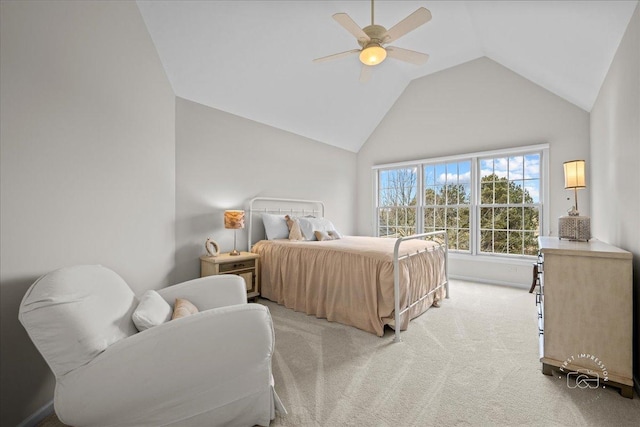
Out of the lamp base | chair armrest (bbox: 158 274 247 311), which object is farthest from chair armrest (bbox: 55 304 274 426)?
the lamp base

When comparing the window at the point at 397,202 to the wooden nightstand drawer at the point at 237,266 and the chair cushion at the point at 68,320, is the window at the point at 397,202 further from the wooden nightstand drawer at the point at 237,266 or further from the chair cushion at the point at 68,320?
the chair cushion at the point at 68,320

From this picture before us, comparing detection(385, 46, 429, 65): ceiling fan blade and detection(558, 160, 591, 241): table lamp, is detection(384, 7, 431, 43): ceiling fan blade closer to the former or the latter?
detection(385, 46, 429, 65): ceiling fan blade

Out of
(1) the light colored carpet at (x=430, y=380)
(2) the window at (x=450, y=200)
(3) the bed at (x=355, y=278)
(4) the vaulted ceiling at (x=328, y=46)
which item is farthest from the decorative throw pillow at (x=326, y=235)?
(2) the window at (x=450, y=200)

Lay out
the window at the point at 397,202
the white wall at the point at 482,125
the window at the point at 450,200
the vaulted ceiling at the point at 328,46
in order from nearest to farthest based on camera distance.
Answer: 1. the vaulted ceiling at the point at 328,46
2. the white wall at the point at 482,125
3. the window at the point at 450,200
4. the window at the point at 397,202

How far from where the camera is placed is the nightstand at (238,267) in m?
3.26

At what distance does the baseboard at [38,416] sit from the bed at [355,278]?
6.92 feet

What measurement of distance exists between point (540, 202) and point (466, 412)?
382 centimetres

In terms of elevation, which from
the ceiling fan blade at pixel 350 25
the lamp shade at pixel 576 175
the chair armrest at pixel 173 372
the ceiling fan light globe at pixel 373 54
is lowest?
the chair armrest at pixel 173 372

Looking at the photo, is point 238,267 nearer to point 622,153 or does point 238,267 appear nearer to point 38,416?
point 38,416

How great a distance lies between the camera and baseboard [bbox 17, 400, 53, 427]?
5.14 ft

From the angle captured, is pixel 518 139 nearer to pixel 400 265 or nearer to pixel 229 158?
pixel 400 265

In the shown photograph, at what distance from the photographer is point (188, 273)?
339 centimetres

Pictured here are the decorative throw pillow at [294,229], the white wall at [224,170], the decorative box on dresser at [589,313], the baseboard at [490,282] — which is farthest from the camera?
the baseboard at [490,282]

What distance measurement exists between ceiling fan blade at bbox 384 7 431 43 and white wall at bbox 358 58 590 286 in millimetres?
2963
